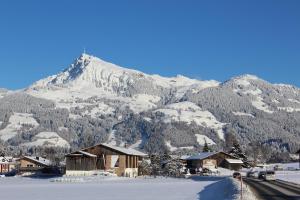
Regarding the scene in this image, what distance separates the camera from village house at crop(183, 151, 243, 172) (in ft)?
475

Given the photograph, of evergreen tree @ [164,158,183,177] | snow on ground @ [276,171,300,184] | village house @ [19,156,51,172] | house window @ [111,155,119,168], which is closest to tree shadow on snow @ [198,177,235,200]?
snow on ground @ [276,171,300,184]

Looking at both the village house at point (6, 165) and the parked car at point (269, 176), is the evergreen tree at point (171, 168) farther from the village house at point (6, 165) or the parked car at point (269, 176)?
the village house at point (6, 165)

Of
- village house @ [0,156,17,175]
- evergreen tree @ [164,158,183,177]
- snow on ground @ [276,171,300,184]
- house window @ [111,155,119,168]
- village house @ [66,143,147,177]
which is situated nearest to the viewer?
snow on ground @ [276,171,300,184]

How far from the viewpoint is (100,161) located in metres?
111

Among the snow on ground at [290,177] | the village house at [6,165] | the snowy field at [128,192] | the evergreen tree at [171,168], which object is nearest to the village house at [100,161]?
the evergreen tree at [171,168]

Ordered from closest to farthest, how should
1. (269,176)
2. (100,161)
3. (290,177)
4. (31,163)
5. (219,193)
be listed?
(219,193)
(269,176)
(290,177)
(100,161)
(31,163)

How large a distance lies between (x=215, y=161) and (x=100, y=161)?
4428 centimetres

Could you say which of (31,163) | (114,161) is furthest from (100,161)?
(31,163)

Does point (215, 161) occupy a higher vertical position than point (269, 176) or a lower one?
higher

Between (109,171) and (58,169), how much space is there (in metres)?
29.2

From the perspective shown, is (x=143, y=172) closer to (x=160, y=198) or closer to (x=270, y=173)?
(x=270, y=173)

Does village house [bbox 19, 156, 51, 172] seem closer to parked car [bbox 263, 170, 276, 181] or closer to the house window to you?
the house window

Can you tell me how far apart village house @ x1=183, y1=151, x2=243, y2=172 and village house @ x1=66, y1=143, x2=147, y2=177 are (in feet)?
116

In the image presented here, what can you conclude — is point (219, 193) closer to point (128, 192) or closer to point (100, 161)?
point (128, 192)
